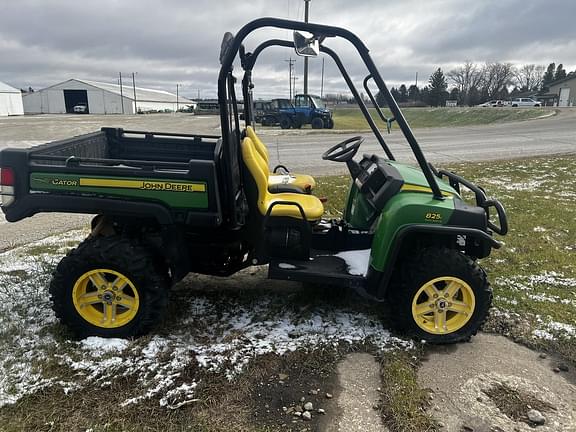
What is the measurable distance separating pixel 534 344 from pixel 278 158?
382 inches

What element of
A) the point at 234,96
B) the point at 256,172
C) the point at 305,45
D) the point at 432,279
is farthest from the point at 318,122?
the point at 432,279

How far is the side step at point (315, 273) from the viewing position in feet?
10.4

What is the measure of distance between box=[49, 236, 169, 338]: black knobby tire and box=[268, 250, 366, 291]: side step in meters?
0.82

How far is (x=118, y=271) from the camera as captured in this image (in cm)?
301

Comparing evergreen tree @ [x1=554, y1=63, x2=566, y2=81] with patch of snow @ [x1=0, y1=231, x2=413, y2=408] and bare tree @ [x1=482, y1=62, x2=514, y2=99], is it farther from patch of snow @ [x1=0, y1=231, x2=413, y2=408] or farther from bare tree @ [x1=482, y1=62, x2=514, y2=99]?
patch of snow @ [x1=0, y1=231, x2=413, y2=408]

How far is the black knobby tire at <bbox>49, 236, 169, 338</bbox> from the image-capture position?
3.00 m

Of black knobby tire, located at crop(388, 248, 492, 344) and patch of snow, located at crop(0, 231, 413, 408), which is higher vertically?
black knobby tire, located at crop(388, 248, 492, 344)

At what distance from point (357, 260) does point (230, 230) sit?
1.02m

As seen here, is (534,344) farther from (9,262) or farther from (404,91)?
(404,91)

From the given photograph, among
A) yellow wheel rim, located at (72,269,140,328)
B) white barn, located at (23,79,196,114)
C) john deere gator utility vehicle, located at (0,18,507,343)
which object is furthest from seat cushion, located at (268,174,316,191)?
white barn, located at (23,79,196,114)

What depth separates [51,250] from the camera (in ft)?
15.5

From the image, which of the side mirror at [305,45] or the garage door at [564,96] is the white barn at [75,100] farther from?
the side mirror at [305,45]

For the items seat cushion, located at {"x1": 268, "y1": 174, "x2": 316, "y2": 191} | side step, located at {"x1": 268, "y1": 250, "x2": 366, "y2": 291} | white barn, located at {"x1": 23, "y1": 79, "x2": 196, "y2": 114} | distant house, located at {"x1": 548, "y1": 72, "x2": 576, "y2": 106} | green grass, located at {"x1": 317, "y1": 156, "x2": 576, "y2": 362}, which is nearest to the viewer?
side step, located at {"x1": 268, "y1": 250, "x2": 366, "y2": 291}

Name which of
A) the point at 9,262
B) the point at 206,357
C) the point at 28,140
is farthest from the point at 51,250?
the point at 28,140
